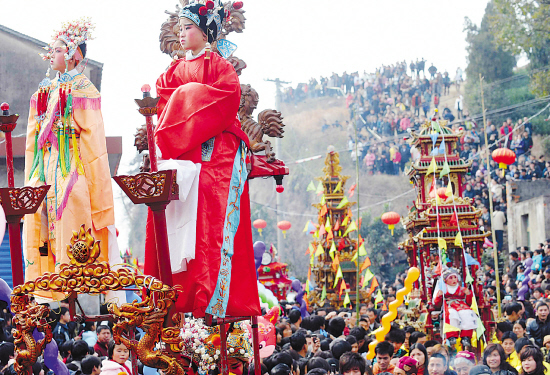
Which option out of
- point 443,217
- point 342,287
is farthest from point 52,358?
point 342,287

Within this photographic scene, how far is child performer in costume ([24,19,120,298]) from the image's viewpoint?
5441mm

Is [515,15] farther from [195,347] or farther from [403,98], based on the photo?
[195,347]

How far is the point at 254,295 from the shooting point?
4.94m

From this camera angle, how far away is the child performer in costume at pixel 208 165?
4.41 m

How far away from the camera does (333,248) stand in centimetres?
1881

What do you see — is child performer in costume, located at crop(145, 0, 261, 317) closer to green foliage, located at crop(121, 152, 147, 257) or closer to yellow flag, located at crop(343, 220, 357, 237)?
yellow flag, located at crop(343, 220, 357, 237)

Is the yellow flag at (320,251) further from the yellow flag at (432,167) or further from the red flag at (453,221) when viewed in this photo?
the red flag at (453,221)

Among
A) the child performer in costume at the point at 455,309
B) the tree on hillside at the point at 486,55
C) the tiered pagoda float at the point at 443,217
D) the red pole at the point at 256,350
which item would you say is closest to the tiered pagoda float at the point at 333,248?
the tiered pagoda float at the point at 443,217

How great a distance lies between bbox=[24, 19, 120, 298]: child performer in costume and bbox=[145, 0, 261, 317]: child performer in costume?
0.84 m

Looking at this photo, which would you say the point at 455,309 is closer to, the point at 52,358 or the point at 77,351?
the point at 77,351

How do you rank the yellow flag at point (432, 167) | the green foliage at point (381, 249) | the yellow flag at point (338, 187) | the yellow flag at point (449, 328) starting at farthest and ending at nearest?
the green foliage at point (381, 249)
the yellow flag at point (338, 187)
the yellow flag at point (432, 167)
the yellow flag at point (449, 328)

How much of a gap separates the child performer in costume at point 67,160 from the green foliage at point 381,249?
93.7 feet

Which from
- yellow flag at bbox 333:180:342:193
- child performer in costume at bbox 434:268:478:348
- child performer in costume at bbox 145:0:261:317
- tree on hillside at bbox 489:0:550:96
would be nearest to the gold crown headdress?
child performer in costume at bbox 145:0:261:317

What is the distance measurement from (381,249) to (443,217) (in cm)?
2044
